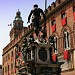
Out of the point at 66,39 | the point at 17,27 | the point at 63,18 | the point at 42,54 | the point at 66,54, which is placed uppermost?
the point at 17,27

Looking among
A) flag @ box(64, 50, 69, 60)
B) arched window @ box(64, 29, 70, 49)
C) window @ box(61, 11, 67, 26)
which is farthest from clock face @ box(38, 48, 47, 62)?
window @ box(61, 11, 67, 26)

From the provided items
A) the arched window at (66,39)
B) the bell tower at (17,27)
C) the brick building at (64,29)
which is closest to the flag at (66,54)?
the brick building at (64,29)

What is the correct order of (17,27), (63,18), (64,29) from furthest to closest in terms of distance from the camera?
(17,27)
(63,18)
(64,29)

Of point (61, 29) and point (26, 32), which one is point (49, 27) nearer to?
point (61, 29)

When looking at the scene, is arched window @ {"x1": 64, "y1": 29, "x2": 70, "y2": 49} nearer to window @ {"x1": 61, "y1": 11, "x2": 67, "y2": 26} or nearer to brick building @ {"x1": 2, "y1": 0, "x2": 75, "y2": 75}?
brick building @ {"x1": 2, "y1": 0, "x2": 75, "y2": 75}

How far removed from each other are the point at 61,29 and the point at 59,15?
1.87 m

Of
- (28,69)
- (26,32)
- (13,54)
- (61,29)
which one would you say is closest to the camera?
(28,69)

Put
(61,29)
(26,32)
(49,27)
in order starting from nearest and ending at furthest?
(61,29) < (49,27) < (26,32)

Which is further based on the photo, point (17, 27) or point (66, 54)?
point (17, 27)

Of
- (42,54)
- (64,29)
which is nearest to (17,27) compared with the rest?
(64,29)

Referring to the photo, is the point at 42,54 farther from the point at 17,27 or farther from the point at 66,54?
the point at 17,27

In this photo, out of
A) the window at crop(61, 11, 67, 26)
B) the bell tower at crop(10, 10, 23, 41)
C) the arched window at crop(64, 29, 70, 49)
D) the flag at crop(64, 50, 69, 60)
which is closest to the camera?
the flag at crop(64, 50, 69, 60)

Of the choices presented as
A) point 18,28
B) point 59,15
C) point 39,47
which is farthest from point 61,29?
point 18,28

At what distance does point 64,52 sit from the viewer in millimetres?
28672
